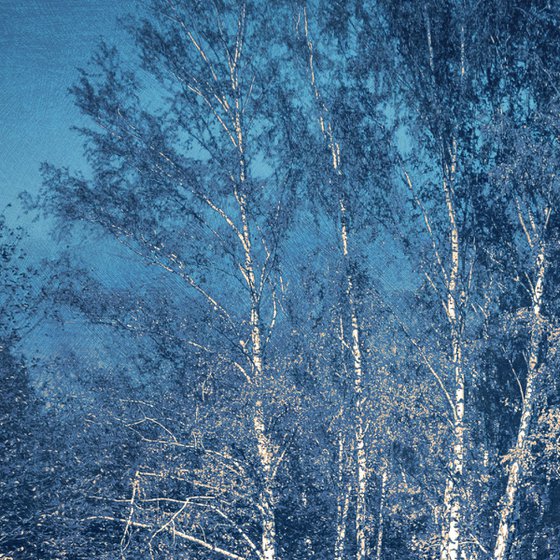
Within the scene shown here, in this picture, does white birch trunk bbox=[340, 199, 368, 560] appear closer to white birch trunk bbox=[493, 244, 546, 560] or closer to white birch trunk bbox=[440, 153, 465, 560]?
white birch trunk bbox=[440, 153, 465, 560]

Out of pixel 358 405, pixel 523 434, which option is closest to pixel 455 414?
pixel 523 434

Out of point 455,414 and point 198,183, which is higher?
point 198,183

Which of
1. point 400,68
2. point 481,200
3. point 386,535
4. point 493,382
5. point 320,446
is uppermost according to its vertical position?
point 400,68

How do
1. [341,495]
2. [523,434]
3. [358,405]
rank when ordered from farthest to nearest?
[341,495], [358,405], [523,434]

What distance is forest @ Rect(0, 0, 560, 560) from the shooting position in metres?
6.32

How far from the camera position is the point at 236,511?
6352mm

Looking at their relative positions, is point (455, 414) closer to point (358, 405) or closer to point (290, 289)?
point (358, 405)

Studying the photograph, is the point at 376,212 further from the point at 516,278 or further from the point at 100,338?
the point at 100,338

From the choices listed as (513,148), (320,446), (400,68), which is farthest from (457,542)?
(400,68)

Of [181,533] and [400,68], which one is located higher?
[400,68]

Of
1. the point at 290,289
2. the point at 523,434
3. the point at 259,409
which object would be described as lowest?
the point at 523,434

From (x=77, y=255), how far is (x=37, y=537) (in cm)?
421

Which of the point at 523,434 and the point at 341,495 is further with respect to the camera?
the point at 341,495

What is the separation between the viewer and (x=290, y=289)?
828 cm
